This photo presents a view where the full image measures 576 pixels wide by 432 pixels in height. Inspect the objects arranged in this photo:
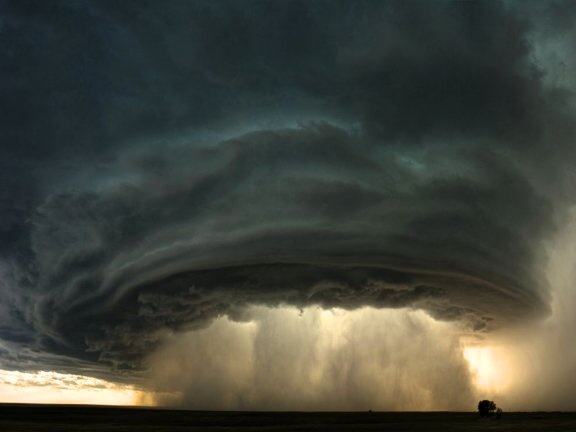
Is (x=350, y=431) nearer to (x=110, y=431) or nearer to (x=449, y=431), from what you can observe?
(x=449, y=431)

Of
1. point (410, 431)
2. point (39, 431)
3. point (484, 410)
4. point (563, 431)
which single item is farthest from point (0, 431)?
point (484, 410)

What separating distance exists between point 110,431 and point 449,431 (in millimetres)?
57793

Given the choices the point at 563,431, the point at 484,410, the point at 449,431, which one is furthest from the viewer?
the point at 484,410

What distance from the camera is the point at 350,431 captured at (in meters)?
83.9

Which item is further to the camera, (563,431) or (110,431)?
(110,431)

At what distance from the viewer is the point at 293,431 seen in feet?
275

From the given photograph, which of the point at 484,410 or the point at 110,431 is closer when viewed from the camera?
the point at 110,431

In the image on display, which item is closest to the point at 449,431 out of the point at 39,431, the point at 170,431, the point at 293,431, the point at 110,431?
the point at 293,431

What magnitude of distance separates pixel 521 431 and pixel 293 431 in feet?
120

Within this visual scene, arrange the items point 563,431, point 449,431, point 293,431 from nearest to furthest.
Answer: point 563,431 → point 449,431 → point 293,431

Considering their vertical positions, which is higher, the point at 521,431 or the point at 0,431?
the point at 521,431

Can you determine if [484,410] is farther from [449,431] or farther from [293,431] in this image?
[293,431]

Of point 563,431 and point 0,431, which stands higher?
point 563,431

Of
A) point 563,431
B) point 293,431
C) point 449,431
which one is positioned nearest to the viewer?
point 563,431
